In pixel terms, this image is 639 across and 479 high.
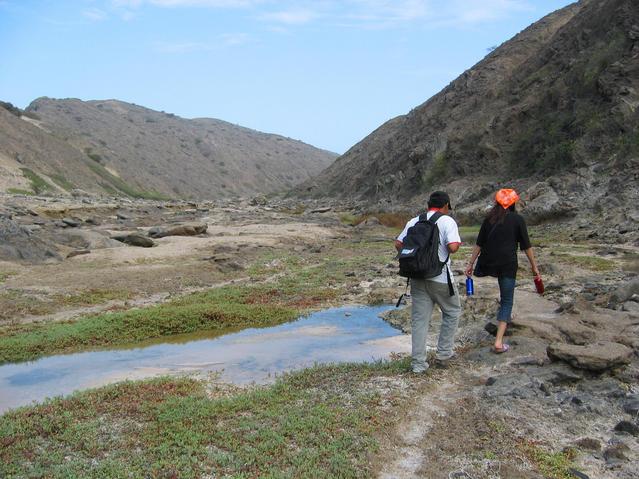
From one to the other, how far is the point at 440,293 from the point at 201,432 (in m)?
3.28

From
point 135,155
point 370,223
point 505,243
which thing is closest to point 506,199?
point 505,243

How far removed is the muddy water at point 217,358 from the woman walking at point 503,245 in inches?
85.6

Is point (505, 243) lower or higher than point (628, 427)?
higher

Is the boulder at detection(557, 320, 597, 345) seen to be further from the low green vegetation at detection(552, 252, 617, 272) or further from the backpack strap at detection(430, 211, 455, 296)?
the low green vegetation at detection(552, 252, 617, 272)

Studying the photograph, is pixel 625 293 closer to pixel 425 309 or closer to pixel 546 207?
pixel 425 309

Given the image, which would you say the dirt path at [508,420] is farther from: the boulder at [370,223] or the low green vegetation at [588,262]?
the boulder at [370,223]

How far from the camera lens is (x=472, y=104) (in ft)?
163

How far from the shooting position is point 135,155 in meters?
118

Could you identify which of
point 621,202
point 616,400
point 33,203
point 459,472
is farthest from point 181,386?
point 33,203

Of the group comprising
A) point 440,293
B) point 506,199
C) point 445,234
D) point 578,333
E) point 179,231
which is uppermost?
point 506,199

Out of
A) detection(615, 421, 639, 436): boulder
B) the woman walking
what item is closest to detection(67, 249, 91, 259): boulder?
the woman walking

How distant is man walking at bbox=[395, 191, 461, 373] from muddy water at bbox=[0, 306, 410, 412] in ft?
5.64

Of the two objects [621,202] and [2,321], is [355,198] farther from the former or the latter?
[2,321]

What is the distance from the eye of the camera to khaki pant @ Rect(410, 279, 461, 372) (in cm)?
750
